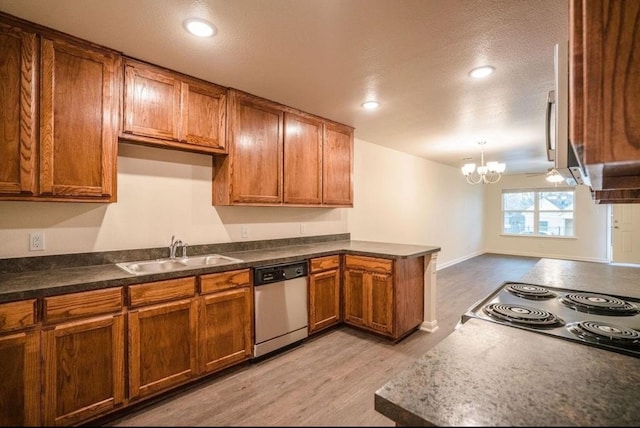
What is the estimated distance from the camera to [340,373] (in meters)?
2.15

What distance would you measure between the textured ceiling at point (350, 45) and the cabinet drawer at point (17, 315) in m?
1.58

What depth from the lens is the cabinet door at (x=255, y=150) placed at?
2.70 m

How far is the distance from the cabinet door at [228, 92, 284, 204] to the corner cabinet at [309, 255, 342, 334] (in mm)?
798

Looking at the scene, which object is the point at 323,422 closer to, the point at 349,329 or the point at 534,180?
the point at 349,329

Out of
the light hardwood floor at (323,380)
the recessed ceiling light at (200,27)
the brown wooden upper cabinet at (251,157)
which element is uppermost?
the recessed ceiling light at (200,27)

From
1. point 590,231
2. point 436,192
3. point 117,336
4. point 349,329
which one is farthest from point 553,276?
point 590,231

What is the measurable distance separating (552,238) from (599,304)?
27.5 feet

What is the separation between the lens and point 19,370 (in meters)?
1.50

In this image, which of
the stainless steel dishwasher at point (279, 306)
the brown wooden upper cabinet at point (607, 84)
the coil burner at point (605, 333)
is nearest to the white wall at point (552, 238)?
the stainless steel dishwasher at point (279, 306)

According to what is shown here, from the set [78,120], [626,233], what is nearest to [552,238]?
[626,233]

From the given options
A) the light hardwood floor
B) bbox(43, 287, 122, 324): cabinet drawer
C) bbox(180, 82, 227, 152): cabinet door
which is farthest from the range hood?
bbox(180, 82, 227, 152): cabinet door

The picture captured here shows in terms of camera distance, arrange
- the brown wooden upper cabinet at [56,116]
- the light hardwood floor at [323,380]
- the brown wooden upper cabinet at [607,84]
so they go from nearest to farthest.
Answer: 1. the light hardwood floor at [323,380]
2. the brown wooden upper cabinet at [607,84]
3. the brown wooden upper cabinet at [56,116]

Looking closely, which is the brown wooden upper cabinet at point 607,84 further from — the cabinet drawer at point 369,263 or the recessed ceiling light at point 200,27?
the cabinet drawer at point 369,263

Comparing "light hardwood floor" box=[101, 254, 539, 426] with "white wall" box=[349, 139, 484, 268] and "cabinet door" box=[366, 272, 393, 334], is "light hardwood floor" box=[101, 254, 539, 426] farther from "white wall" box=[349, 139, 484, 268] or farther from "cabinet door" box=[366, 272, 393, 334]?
"white wall" box=[349, 139, 484, 268]
